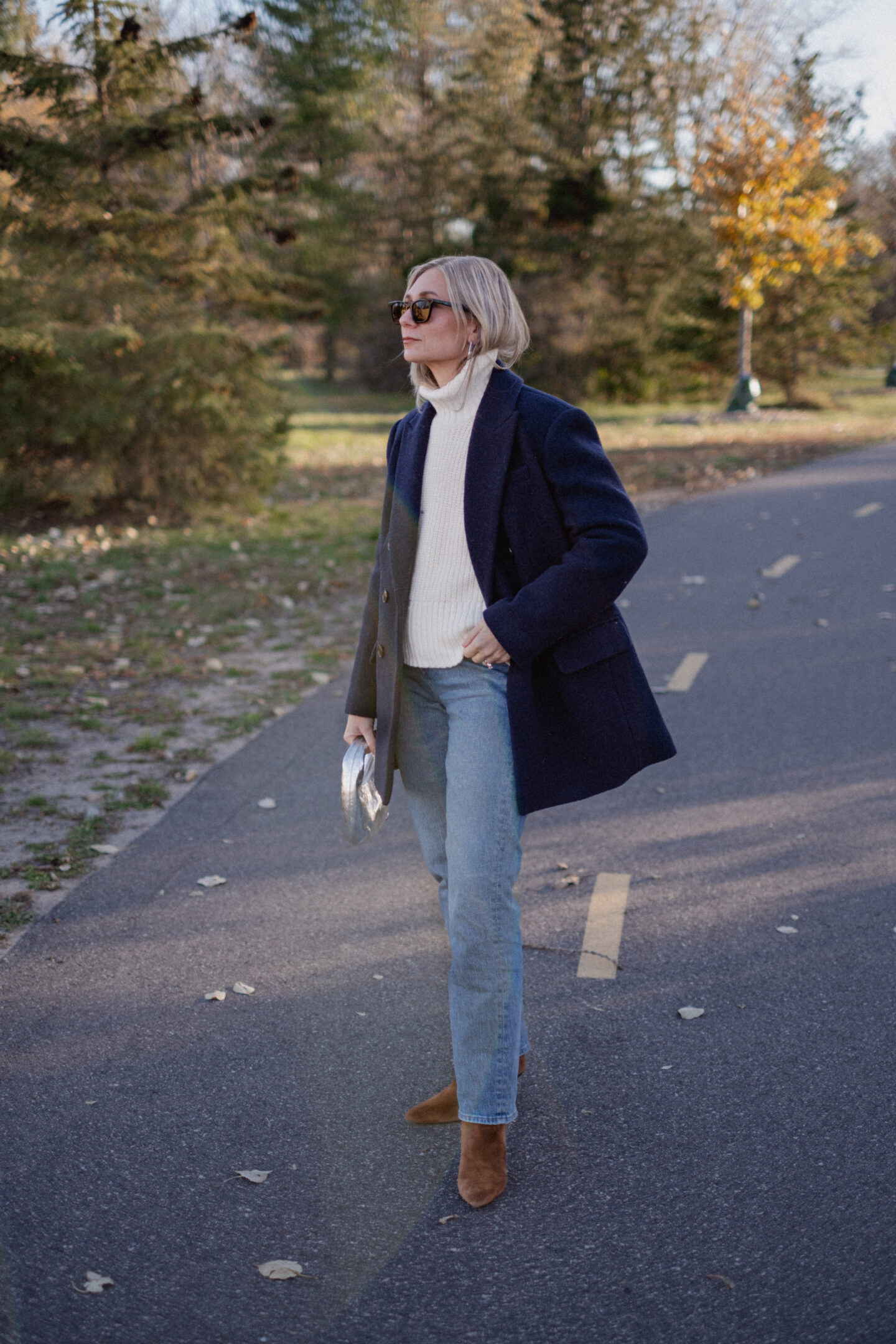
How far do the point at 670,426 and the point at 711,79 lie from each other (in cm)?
908

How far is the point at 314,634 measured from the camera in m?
8.51

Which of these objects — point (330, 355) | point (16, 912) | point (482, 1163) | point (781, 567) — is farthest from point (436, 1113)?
point (330, 355)

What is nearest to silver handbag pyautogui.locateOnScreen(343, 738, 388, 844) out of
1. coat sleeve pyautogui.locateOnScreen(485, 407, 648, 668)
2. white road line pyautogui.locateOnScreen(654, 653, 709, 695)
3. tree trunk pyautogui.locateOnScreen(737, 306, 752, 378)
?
coat sleeve pyautogui.locateOnScreen(485, 407, 648, 668)

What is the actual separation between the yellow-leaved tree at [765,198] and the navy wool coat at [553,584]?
73.4 ft

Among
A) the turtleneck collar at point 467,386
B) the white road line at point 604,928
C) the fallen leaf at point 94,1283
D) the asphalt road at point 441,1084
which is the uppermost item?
the turtleneck collar at point 467,386

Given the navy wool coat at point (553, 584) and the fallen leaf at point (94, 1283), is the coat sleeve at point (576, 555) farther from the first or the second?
the fallen leaf at point (94, 1283)

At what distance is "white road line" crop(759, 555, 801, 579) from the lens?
32.4ft

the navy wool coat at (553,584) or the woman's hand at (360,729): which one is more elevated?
the navy wool coat at (553,584)

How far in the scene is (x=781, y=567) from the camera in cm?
1020

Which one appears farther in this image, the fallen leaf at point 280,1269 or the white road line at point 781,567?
the white road line at point 781,567

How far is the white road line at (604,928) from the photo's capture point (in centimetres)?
379

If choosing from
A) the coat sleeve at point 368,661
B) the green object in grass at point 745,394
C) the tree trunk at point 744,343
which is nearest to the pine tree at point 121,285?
the coat sleeve at point 368,661

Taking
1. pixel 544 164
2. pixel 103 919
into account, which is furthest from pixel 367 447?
pixel 103 919

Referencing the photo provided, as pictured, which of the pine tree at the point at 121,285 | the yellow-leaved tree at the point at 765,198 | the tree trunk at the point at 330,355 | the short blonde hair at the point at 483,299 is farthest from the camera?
the tree trunk at the point at 330,355
